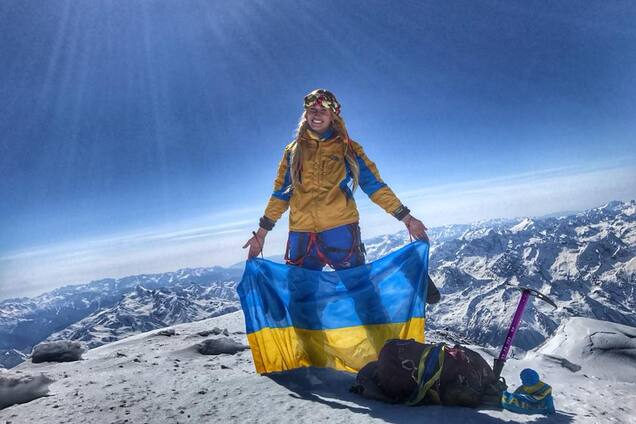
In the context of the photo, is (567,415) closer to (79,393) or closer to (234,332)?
(79,393)

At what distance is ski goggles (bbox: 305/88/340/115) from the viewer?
6008mm

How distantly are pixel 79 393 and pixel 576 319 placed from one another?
1203 cm

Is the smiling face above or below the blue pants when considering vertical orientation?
above

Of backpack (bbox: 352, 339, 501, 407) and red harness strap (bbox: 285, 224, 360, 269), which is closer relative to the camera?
backpack (bbox: 352, 339, 501, 407)

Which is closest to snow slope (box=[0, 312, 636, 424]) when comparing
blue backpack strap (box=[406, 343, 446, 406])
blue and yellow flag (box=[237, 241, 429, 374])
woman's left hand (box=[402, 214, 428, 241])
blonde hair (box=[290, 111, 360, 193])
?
blue backpack strap (box=[406, 343, 446, 406])

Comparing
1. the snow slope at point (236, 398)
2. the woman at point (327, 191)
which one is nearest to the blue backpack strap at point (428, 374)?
the snow slope at point (236, 398)

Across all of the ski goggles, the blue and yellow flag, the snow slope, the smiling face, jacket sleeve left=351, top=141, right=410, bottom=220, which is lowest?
the snow slope

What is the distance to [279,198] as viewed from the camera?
20.7 ft

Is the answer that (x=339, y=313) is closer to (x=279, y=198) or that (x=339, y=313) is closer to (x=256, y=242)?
(x=256, y=242)

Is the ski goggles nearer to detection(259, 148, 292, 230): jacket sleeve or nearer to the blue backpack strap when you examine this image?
detection(259, 148, 292, 230): jacket sleeve

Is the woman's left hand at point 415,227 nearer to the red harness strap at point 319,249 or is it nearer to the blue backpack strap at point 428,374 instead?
the red harness strap at point 319,249

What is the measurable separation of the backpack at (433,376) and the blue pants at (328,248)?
1763 millimetres

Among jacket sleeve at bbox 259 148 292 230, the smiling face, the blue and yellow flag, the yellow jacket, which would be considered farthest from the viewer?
jacket sleeve at bbox 259 148 292 230

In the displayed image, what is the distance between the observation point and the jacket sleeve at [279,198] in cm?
630
